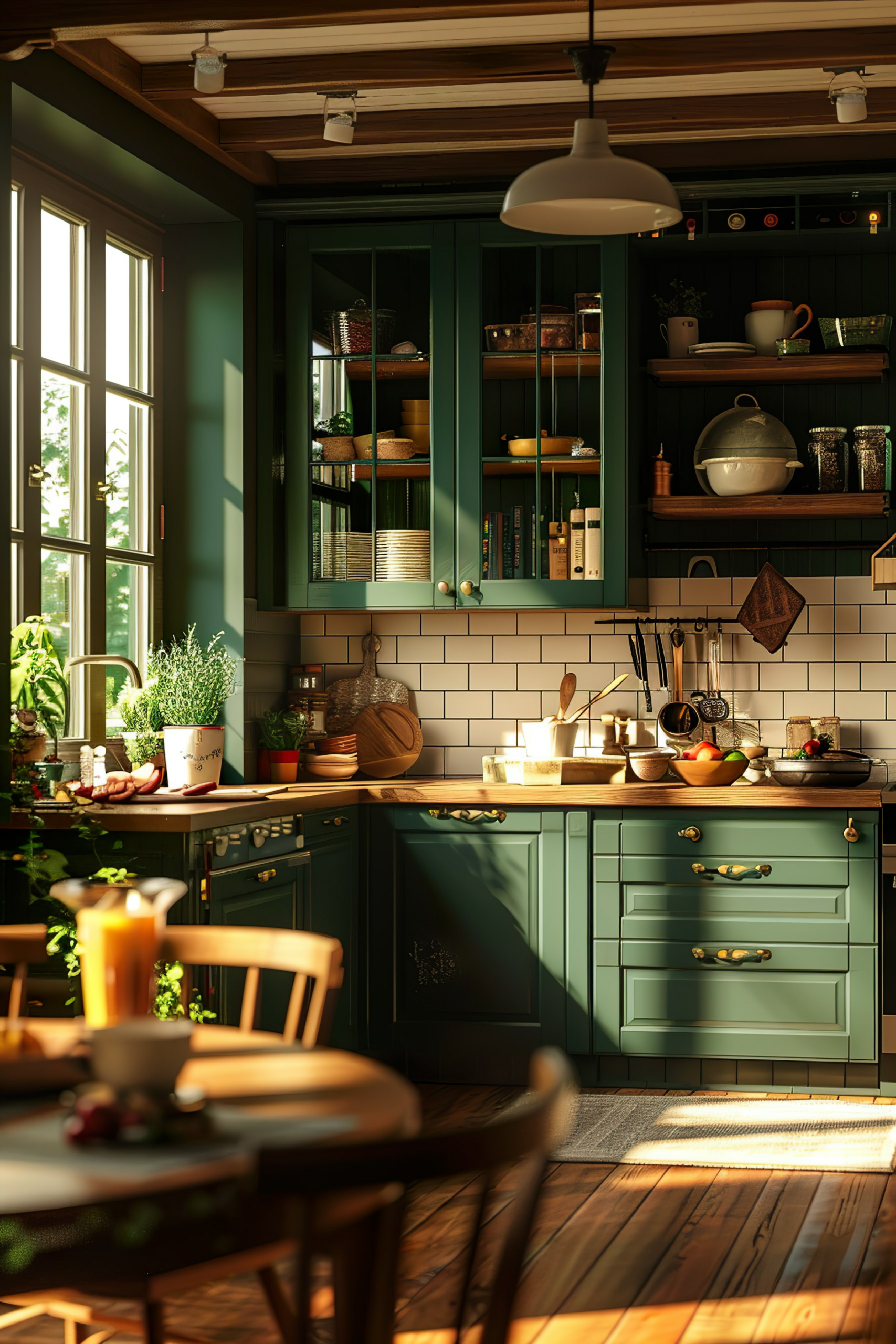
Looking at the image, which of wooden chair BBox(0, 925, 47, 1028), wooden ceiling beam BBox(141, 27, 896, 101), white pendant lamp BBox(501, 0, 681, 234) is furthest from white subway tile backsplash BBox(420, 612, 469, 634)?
wooden chair BBox(0, 925, 47, 1028)

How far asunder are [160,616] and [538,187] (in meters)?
2.39

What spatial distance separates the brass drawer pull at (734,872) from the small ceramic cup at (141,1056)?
9.89 ft

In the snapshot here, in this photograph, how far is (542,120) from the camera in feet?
14.5

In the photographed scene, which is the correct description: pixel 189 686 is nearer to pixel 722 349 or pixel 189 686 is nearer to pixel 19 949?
pixel 722 349

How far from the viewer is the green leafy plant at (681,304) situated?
497 cm

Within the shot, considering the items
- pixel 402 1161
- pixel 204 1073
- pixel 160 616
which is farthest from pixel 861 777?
pixel 402 1161

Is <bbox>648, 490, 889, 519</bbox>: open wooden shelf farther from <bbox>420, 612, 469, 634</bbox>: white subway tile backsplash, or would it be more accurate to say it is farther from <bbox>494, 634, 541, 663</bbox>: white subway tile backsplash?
<bbox>420, 612, 469, 634</bbox>: white subway tile backsplash

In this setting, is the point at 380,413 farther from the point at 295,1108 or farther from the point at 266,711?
the point at 295,1108

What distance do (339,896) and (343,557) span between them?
116cm

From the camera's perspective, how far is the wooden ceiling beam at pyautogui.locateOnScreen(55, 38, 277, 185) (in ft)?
12.3

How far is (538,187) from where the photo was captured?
2803 millimetres

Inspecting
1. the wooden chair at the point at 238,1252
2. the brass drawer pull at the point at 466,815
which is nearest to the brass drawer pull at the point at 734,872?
the brass drawer pull at the point at 466,815

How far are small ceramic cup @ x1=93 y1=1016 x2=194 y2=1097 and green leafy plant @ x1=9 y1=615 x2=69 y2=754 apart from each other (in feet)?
6.94

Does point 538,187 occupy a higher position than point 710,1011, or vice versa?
point 538,187
